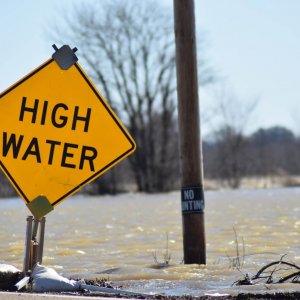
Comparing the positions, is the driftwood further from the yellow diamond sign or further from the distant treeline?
the distant treeline

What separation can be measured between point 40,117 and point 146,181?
4330cm

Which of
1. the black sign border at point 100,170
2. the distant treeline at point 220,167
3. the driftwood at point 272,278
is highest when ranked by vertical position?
the distant treeline at point 220,167

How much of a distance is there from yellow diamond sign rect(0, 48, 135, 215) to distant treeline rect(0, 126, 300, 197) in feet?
132

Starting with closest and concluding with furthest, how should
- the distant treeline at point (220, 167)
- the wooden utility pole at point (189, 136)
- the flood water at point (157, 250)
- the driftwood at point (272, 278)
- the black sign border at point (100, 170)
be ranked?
the driftwood at point (272, 278) < the black sign border at point (100, 170) < the flood water at point (157, 250) < the wooden utility pole at point (189, 136) < the distant treeline at point (220, 167)

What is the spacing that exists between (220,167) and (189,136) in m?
52.6

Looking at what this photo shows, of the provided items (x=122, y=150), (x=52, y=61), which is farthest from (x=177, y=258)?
(x=52, y=61)

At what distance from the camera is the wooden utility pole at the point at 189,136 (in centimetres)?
736

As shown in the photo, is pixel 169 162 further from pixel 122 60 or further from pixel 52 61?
pixel 52 61

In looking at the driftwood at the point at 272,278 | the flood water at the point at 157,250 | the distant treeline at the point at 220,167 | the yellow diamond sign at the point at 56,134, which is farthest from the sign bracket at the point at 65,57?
the distant treeline at the point at 220,167

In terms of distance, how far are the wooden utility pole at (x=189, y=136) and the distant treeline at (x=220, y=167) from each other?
1559 inches

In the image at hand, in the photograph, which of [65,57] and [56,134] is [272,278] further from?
[65,57]

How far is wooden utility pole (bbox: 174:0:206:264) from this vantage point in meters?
7.36

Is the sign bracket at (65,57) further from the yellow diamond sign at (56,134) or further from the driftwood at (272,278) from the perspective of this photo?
the driftwood at (272,278)

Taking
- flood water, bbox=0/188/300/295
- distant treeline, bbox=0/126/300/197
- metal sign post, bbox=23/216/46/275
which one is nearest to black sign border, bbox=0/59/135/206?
metal sign post, bbox=23/216/46/275
